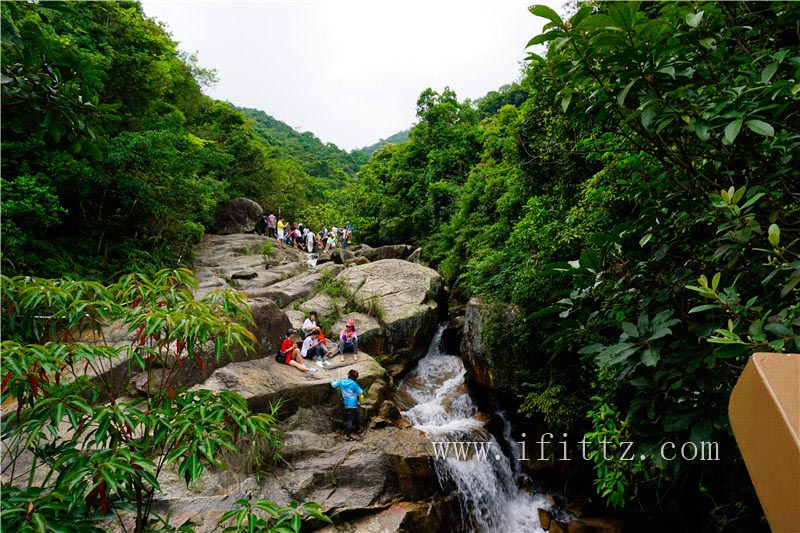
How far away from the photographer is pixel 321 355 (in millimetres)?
9680

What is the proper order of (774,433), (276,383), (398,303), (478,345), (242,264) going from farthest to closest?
1. (242,264)
2. (398,303)
3. (478,345)
4. (276,383)
5. (774,433)

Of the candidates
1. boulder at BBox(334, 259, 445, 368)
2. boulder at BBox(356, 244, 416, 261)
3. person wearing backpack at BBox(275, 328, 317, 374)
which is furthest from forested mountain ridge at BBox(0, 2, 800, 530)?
person wearing backpack at BBox(275, 328, 317, 374)

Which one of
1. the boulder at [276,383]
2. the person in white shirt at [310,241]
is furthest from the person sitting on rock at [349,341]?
the person in white shirt at [310,241]

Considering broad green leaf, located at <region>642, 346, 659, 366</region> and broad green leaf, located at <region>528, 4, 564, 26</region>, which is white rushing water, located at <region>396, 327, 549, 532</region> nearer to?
broad green leaf, located at <region>642, 346, 659, 366</region>

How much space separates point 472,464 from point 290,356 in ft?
15.1

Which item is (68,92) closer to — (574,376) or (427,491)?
(427,491)

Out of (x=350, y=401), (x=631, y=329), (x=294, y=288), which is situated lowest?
(x=350, y=401)

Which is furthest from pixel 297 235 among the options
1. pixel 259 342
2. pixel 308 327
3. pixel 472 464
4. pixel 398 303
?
pixel 472 464

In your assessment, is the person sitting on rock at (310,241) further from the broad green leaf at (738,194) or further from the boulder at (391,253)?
the broad green leaf at (738,194)

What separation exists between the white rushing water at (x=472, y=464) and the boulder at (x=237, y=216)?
1600cm

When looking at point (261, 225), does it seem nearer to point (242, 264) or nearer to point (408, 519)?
point (242, 264)

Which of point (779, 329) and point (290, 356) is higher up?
point (779, 329)

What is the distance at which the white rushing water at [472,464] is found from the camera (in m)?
7.07

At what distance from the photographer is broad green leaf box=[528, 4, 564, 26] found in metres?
1.75
